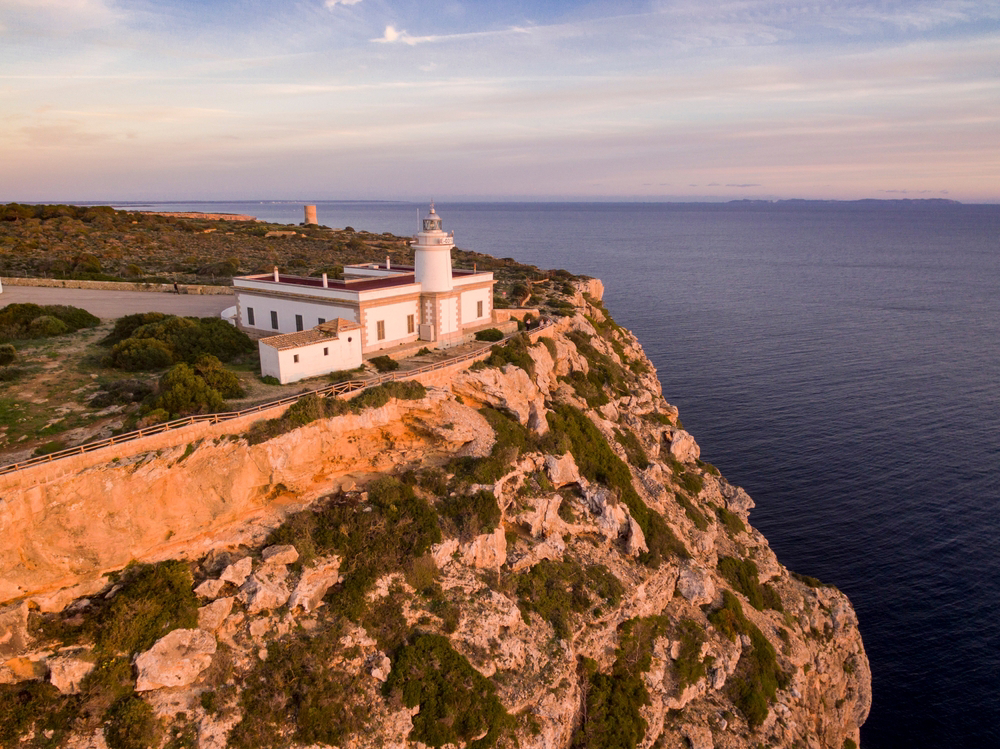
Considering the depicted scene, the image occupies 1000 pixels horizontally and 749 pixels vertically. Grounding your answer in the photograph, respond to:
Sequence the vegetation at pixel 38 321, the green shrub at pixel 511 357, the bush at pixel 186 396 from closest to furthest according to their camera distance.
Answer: the bush at pixel 186 396, the green shrub at pixel 511 357, the vegetation at pixel 38 321

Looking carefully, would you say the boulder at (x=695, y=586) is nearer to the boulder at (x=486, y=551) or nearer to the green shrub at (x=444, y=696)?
the boulder at (x=486, y=551)

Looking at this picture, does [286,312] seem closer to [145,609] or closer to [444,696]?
[145,609]

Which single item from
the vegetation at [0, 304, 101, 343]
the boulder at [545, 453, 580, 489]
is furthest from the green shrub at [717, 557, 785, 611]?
the vegetation at [0, 304, 101, 343]

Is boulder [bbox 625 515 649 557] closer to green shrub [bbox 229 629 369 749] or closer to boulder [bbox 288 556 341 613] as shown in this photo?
boulder [bbox 288 556 341 613]

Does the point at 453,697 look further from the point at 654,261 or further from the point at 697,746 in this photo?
the point at 654,261

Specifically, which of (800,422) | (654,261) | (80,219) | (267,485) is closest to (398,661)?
(267,485)

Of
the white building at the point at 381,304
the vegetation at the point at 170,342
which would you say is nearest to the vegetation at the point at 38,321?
the vegetation at the point at 170,342
